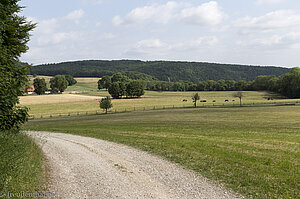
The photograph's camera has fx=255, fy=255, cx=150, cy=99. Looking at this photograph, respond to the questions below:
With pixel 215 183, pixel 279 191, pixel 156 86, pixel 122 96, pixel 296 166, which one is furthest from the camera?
pixel 156 86

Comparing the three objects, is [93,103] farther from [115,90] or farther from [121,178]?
[121,178]

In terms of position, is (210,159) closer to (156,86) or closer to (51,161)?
(51,161)

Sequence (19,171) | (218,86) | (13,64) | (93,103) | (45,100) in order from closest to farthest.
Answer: (19,171) < (13,64) < (93,103) < (45,100) < (218,86)

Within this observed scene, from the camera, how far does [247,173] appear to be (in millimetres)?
10320

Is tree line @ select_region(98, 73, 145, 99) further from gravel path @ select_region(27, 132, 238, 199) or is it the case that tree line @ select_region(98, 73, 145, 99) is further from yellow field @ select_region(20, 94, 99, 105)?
gravel path @ select_region(27, 132, 238, 199)

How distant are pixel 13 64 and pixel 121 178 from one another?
40.6ft

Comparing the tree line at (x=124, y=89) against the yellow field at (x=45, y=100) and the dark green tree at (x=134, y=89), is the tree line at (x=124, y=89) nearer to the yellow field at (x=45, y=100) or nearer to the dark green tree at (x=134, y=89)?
the dark green tree at (x=134, y=89)

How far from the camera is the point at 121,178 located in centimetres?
992

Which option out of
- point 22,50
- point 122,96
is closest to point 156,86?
point 122,96

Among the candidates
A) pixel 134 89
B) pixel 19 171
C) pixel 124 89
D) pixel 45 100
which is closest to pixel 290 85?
pixel 134 89

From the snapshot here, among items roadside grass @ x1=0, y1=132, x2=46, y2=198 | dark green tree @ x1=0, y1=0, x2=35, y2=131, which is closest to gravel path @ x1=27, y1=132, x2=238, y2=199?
roadside grass @ x1=0, y1=132, x2=46, y2=198

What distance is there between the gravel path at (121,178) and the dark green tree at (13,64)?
4517 millimetres

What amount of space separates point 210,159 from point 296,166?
12.2 ft

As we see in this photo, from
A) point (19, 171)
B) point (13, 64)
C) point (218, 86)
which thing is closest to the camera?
point (19, 171)
